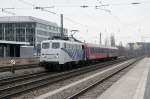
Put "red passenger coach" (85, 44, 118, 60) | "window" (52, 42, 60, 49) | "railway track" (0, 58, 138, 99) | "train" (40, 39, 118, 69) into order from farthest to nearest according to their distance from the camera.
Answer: "red passenger coach" (85, 44, 118, 60) → "window" (52, 42, 60, 49) → "train" (40, 39, 118, 69) → "railway track" (0, 58, 138, 99)

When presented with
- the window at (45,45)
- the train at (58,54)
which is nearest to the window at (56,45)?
the train at (58,54)

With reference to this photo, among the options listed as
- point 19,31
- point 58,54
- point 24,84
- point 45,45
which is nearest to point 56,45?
point 58,54

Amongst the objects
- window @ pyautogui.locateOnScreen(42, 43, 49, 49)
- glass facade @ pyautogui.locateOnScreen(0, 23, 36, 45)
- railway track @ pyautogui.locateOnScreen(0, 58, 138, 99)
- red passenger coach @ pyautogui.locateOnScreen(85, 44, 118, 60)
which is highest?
glass facade @ pyautogui.locateOnScreen(0, 23, 36, 45)

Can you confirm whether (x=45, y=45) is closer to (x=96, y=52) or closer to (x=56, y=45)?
(x=56, y=45)

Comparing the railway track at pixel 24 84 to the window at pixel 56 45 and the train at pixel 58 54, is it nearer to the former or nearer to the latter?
the train at pixel 58 54

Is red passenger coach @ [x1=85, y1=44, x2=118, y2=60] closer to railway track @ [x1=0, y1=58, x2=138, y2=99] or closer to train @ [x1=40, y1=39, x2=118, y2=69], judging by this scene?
train @ [x1=40, y1=39, x2=118, y2=69]

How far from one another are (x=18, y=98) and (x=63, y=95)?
84.7 inches

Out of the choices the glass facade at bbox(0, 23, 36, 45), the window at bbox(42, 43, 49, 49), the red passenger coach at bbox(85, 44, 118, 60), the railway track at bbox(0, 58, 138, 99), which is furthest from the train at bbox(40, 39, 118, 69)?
the glass facade at bbox(0, 23, 36, 45)

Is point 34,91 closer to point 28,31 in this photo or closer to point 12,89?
point 12,89

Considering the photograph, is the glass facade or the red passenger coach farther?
the glass facade

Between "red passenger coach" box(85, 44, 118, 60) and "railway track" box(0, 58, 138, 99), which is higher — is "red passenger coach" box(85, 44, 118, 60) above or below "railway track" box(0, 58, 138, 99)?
above

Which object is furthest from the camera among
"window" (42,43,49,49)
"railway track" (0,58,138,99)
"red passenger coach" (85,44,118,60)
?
"red passenger coach" (85,44,118,60)

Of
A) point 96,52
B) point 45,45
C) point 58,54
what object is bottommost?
point 96,52

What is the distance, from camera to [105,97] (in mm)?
13977
